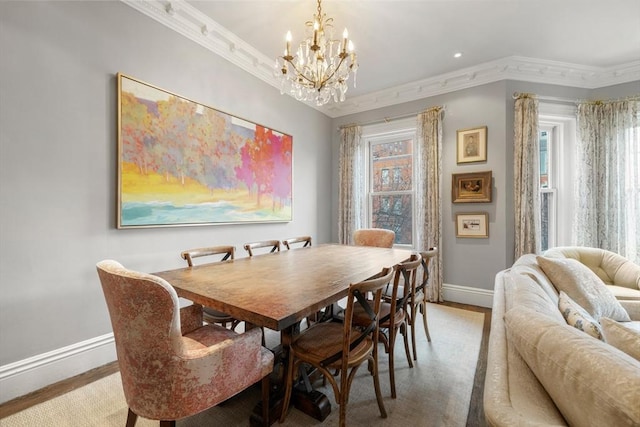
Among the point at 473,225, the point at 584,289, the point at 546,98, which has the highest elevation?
the point at 546,98

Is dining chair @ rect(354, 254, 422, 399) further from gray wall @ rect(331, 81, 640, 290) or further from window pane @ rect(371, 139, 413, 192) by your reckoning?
window pane @ rect(371, 139, 413, 192)

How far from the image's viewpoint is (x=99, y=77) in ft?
6.80

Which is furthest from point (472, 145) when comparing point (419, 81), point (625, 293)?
point (625, 293)

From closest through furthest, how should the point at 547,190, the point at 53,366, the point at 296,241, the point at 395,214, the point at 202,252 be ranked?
the point at 53,366 → the point at 202,252 → the point at 296,241 → the point at 547,190 → the point at 395,214

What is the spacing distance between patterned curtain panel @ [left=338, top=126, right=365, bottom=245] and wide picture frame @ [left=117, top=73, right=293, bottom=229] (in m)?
1.37

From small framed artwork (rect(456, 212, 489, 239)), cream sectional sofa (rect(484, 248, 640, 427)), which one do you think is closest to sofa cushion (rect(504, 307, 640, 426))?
cream sectional sofa (rect(484, 248, 640, 427))

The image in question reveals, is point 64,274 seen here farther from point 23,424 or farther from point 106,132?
point 106,132

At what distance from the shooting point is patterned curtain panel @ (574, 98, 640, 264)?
3.27m

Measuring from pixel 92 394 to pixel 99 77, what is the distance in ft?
7.44

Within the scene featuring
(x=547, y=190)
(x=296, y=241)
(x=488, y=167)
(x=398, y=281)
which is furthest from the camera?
(x=547, y=190)

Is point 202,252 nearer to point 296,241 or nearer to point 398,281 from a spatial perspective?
point 296,241

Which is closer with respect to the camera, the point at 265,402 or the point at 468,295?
the point at 265,402

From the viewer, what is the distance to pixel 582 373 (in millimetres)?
667

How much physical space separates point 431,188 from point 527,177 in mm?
1095
